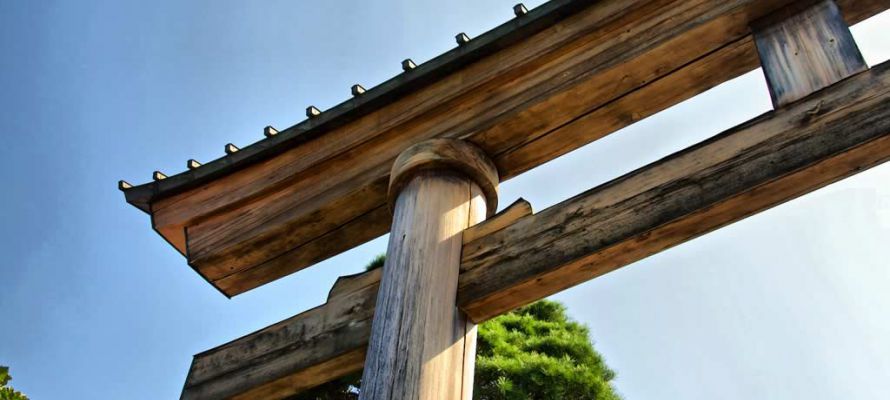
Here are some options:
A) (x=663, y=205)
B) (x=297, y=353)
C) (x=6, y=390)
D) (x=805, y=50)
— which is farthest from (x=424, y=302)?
(x=6, y=390)

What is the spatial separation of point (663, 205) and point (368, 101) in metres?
1.37

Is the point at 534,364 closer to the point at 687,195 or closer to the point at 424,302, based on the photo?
the point at 424,302

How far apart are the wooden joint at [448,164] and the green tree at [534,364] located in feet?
7.34

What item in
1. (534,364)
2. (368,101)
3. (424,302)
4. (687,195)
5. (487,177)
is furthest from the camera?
(534,364)

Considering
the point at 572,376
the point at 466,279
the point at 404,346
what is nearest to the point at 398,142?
the point at 466,279

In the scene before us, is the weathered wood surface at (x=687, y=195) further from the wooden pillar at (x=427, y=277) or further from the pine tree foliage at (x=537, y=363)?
the pine tree foliage at (x=537, y=363)

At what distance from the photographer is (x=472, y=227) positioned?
240 centimetres

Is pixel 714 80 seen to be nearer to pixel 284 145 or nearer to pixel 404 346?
pixel 404 346

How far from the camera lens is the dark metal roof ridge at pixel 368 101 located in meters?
2.71

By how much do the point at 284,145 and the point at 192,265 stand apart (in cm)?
63

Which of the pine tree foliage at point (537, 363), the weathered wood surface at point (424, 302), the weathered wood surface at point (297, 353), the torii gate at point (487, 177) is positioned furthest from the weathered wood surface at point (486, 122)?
the pine tree foliage at point (537, 363)

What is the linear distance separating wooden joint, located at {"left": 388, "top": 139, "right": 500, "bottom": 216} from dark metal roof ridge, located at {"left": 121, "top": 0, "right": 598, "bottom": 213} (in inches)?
13.9

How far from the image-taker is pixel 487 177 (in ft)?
8.53

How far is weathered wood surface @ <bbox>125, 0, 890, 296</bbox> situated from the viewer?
250 cm
